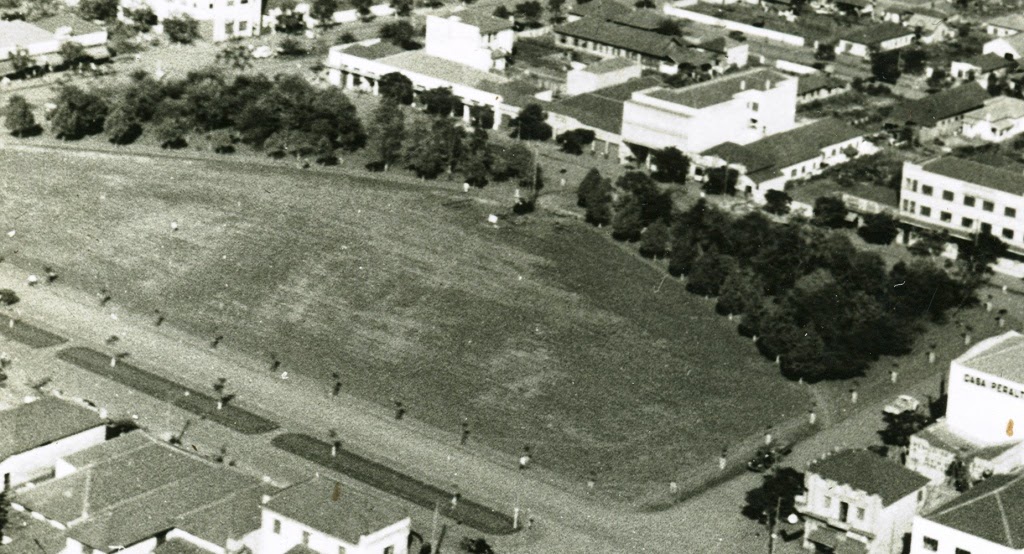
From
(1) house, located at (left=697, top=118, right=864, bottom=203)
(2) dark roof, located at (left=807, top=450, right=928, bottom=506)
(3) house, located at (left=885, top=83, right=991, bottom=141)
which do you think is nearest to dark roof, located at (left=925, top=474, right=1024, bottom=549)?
(2) dark roof, located at (left=807, top=450, right=928, bottom=506)

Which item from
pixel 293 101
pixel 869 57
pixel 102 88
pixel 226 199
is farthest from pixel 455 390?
pixel 869 57

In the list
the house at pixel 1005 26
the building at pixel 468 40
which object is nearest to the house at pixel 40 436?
the building at pixel 468 40

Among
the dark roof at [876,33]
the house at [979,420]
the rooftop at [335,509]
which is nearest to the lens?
the rooftop at [335,509]

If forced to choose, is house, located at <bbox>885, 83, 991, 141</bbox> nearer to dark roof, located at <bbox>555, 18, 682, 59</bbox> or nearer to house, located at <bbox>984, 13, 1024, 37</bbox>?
dark roof, located at <bbox>555, 18, 682, 59</bbox>

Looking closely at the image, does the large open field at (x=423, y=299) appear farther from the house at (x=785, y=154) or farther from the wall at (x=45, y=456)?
the wall at (x=45, y=456)

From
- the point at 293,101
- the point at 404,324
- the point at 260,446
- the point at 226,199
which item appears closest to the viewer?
the point at 260,446

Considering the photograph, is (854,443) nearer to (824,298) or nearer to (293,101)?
(824,298)

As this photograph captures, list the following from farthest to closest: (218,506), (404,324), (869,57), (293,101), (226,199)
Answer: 1. (869,57)
2. (293,101)
3. (226,199)
4. (404,324)
5. (218,506)
